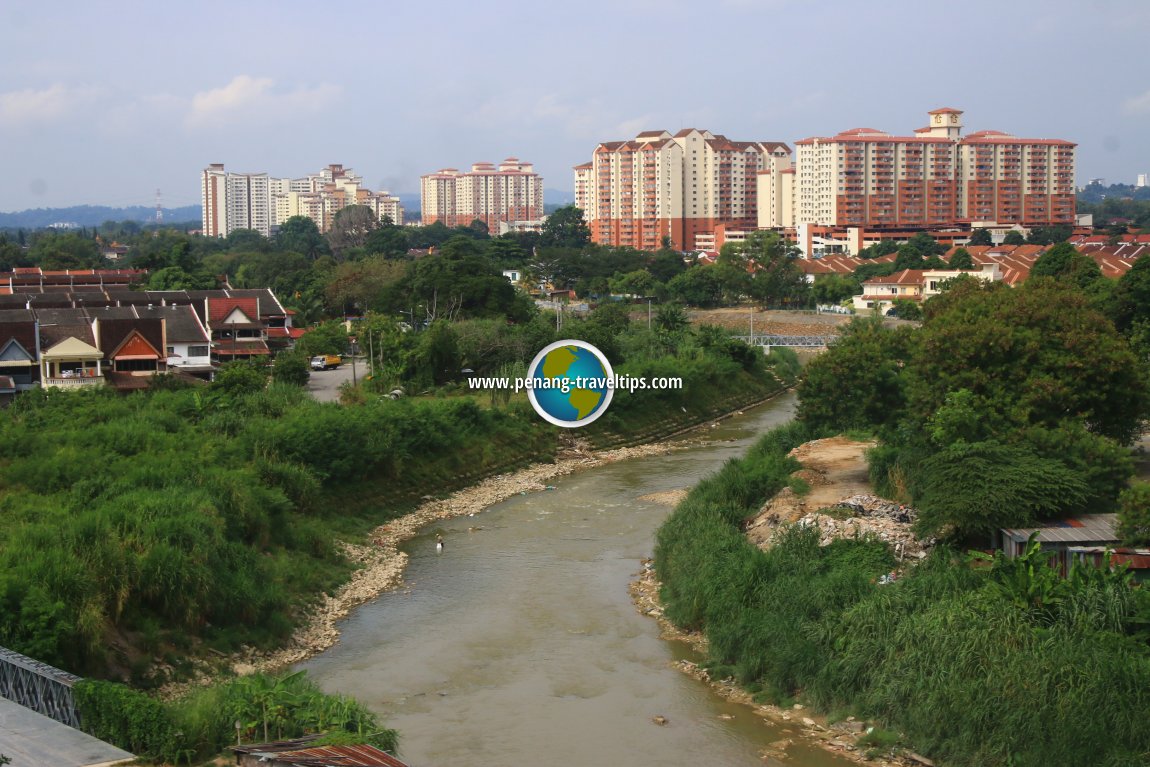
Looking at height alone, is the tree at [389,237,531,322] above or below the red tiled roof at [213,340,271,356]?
above

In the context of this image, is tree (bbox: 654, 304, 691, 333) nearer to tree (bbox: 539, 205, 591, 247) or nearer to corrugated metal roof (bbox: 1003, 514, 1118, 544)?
corrugated metal roof (bbox: 1003, 514, 1118, 544)

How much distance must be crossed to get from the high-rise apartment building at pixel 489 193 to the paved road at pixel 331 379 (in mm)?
74294

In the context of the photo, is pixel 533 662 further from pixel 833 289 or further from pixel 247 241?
pixel 247 241

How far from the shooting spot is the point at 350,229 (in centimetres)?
6462

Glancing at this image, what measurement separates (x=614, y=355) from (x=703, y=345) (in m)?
3.24

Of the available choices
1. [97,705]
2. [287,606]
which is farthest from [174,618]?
[97,705]

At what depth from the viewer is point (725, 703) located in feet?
33.9

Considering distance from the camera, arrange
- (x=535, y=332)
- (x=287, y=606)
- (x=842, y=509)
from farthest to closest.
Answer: (x=535, y=332), (x=842, y=509), (x=287, y=606)

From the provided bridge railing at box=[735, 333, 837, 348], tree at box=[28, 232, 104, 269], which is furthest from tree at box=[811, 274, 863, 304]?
tree at box=[28, 232, 104, 269]

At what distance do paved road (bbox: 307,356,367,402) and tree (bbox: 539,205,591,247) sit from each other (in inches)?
1368

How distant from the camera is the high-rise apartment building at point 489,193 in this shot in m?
105

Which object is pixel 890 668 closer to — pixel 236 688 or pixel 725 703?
pixel 725 703

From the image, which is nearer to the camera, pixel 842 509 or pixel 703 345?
pixel 842 509

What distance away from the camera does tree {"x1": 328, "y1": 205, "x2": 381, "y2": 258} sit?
2532 inches
